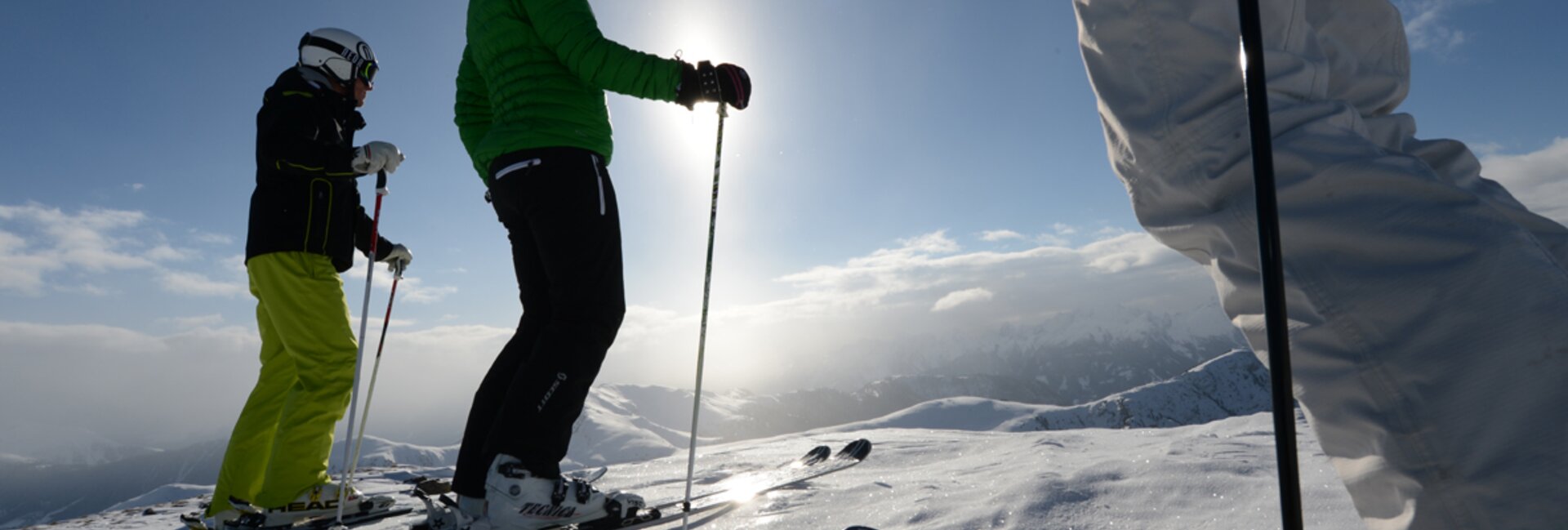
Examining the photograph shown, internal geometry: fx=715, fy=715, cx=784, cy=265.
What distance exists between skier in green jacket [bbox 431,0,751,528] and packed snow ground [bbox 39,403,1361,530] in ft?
2.25

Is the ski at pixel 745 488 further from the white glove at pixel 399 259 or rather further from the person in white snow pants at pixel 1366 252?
the white glove at pixel 399 259

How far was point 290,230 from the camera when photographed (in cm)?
347

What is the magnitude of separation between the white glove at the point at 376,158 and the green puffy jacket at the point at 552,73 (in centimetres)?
105

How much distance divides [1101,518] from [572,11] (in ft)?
7.95

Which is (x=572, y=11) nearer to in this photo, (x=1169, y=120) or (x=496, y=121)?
(x=496, y=121)

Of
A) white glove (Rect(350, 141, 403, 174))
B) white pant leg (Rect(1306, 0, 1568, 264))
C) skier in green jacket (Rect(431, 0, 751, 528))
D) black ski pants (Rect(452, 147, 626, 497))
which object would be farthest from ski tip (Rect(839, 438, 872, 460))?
white pant leg (Rect(1306, 0, 1568, 264))

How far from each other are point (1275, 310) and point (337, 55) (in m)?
4.16

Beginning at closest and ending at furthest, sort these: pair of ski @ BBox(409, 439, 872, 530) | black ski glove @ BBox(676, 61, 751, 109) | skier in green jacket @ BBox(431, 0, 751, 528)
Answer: skier in green jacket @ BBox(431, 0, 751, 528) → black ski glove @ BBox(676, 61, 751, 109) → pair of ski @ BBox(409, 439, 872, 530)

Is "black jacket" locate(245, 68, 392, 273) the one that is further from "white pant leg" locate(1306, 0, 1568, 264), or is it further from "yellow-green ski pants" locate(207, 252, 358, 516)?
"white pant leg" locate(1306, 0, 1568, 264)

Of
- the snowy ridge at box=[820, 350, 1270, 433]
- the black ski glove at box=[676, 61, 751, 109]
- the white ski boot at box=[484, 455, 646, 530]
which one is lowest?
the snowy ridge at box=[820, 350, 1270, 433]

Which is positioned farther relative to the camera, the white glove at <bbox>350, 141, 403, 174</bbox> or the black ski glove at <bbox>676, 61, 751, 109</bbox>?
the white glove at <bbox>350, 141, 403, 174</bbox>

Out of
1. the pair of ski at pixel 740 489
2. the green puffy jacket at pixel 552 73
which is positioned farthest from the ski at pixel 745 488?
the green puffy jacket at pixel 552 73

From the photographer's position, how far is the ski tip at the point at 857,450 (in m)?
4.02

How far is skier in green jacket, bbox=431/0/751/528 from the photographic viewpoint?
2.34 metres
